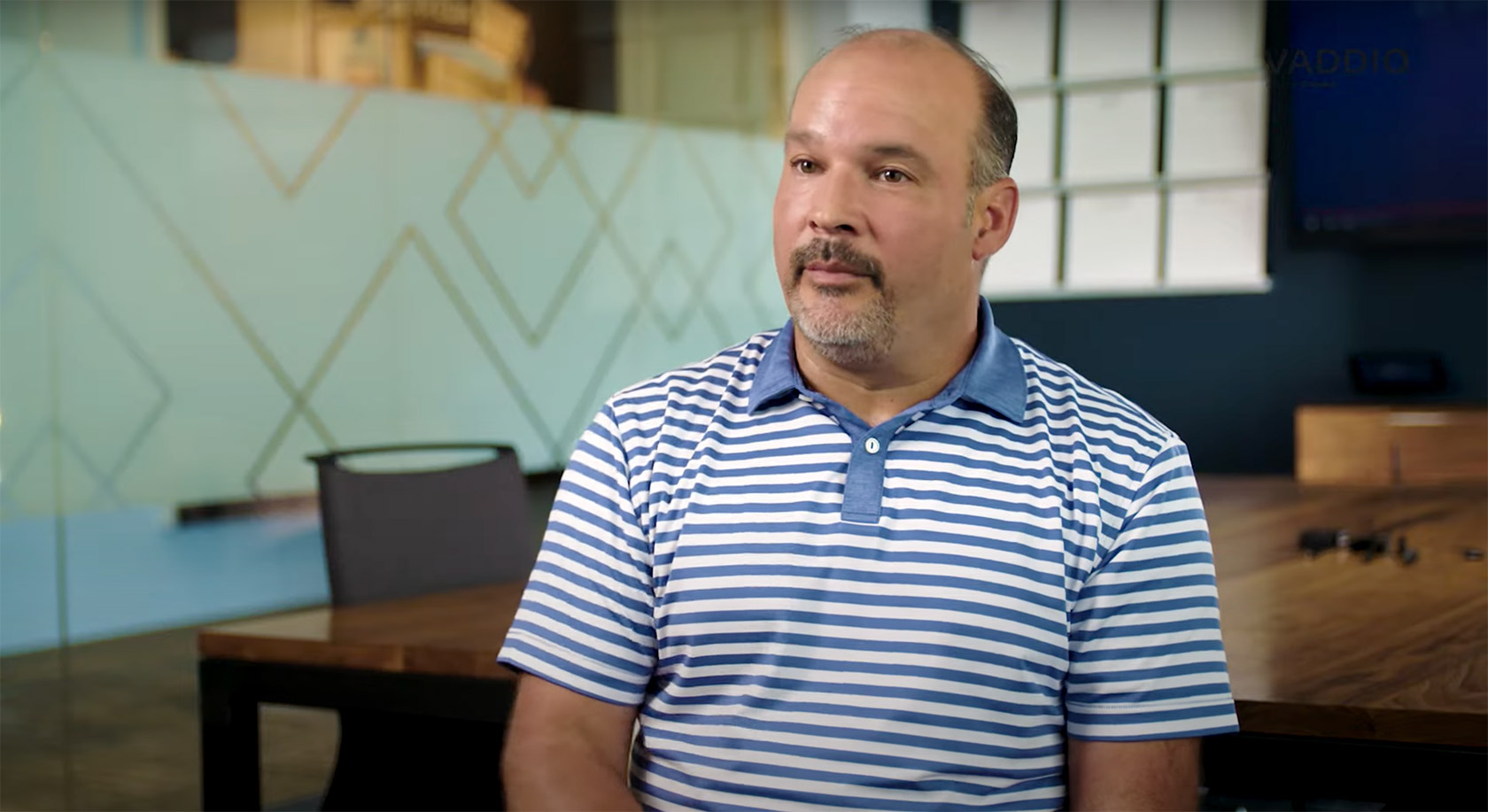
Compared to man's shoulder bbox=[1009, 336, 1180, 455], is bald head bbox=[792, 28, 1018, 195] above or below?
above

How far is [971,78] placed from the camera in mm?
1387

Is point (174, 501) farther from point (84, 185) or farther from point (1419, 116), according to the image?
point (1419, 116)

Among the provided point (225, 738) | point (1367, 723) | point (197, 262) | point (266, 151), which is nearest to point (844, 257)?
point (1367, 723)

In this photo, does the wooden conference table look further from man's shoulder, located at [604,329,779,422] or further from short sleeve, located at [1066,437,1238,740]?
man's shoulder, located at [604,329,779,422]

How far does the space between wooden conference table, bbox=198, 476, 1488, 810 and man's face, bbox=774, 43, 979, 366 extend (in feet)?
1.61

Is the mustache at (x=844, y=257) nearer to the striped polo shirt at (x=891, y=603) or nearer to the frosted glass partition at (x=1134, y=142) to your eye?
the striped polo shirt at (x=891, y=603)

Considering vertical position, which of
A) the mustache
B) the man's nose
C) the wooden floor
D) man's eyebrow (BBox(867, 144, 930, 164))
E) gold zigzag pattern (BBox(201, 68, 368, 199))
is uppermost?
gold zigzag pattern (BBox(201, 68, 368, 199))

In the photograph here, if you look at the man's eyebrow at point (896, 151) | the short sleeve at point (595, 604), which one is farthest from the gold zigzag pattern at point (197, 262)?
the man's eyebrow at point (896, 151)

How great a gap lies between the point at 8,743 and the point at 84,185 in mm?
1370

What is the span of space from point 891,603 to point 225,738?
100 cm

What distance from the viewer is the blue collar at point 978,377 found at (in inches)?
54.1

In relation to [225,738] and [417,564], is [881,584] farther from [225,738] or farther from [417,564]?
[417,564]

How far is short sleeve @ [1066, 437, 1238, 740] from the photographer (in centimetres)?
129

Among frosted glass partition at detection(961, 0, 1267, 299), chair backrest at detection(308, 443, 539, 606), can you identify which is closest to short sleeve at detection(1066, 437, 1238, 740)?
chair backrest at detection(308, 443, 539, 606)
